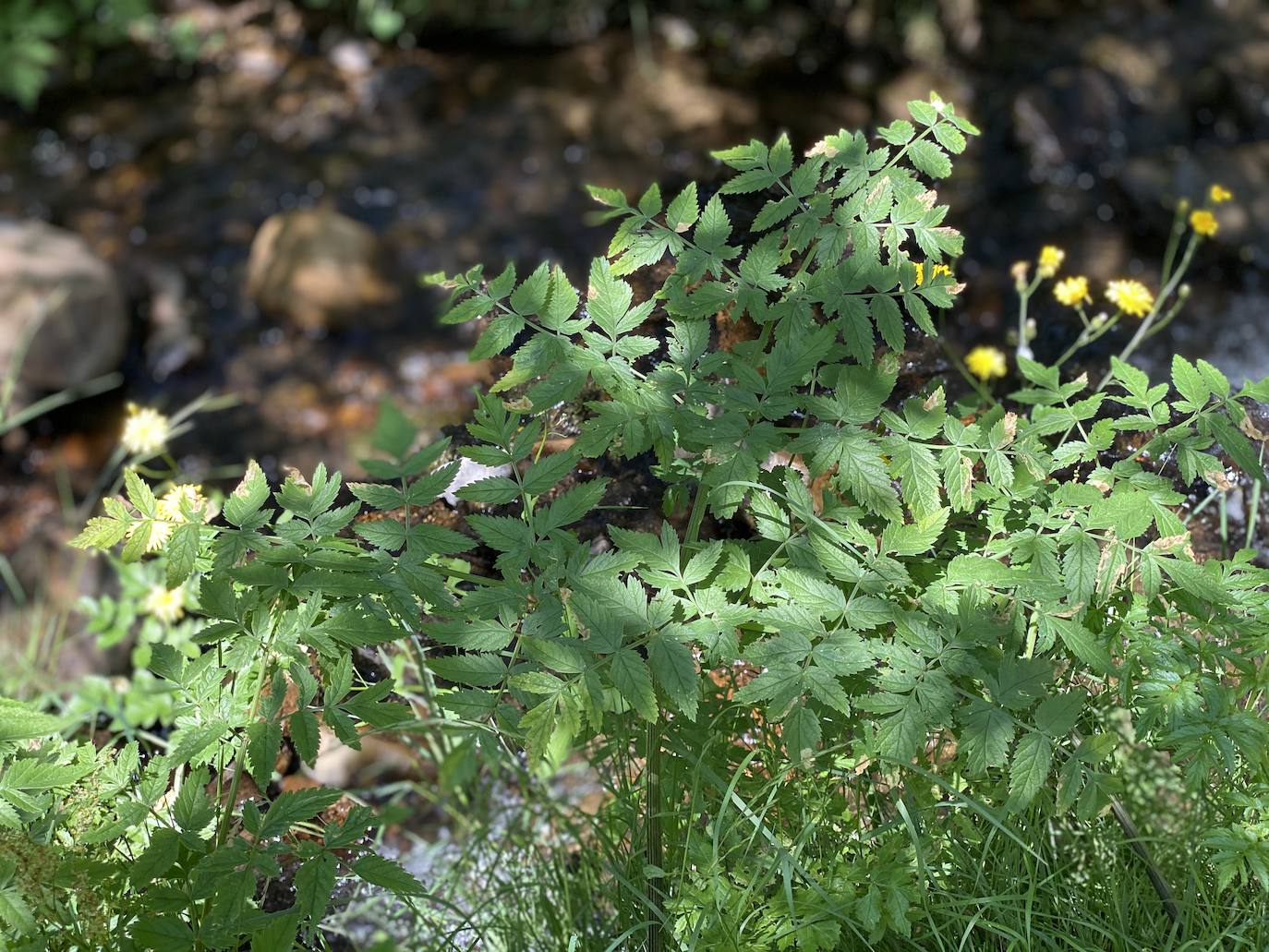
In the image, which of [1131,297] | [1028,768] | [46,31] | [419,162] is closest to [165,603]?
[1028,768]

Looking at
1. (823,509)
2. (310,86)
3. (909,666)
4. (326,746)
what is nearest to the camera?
(909,666)

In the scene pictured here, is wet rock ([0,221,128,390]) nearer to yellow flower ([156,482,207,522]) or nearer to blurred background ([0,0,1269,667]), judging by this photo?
blurred background ([0,0,1269,667])

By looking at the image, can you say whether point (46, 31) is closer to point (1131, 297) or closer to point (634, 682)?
point (1131, 297)

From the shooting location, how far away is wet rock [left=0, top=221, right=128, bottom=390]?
4324 millimetres

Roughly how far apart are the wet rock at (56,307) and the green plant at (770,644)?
3.23 metres

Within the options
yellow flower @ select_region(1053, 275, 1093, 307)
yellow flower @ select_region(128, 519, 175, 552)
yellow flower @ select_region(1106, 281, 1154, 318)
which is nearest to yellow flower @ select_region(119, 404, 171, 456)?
yellow flower @ select_region(128, 519, 175, 552)

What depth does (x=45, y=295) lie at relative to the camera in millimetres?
4383

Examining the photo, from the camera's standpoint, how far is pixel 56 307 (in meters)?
4.41

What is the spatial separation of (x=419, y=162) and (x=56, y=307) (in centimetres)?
Answer: 177

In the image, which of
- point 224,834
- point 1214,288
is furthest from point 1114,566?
point 1214,288

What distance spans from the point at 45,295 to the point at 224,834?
360 cm

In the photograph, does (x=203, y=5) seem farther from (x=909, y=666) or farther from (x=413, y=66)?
(x=909, y=666)

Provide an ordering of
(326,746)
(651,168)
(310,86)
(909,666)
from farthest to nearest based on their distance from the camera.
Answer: (310,86) < (651,168) < (326,746) < (909,666)

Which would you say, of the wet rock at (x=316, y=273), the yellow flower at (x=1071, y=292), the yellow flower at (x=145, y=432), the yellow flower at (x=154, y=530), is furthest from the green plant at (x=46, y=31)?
the yellow flower at (x=1071, y=292)
